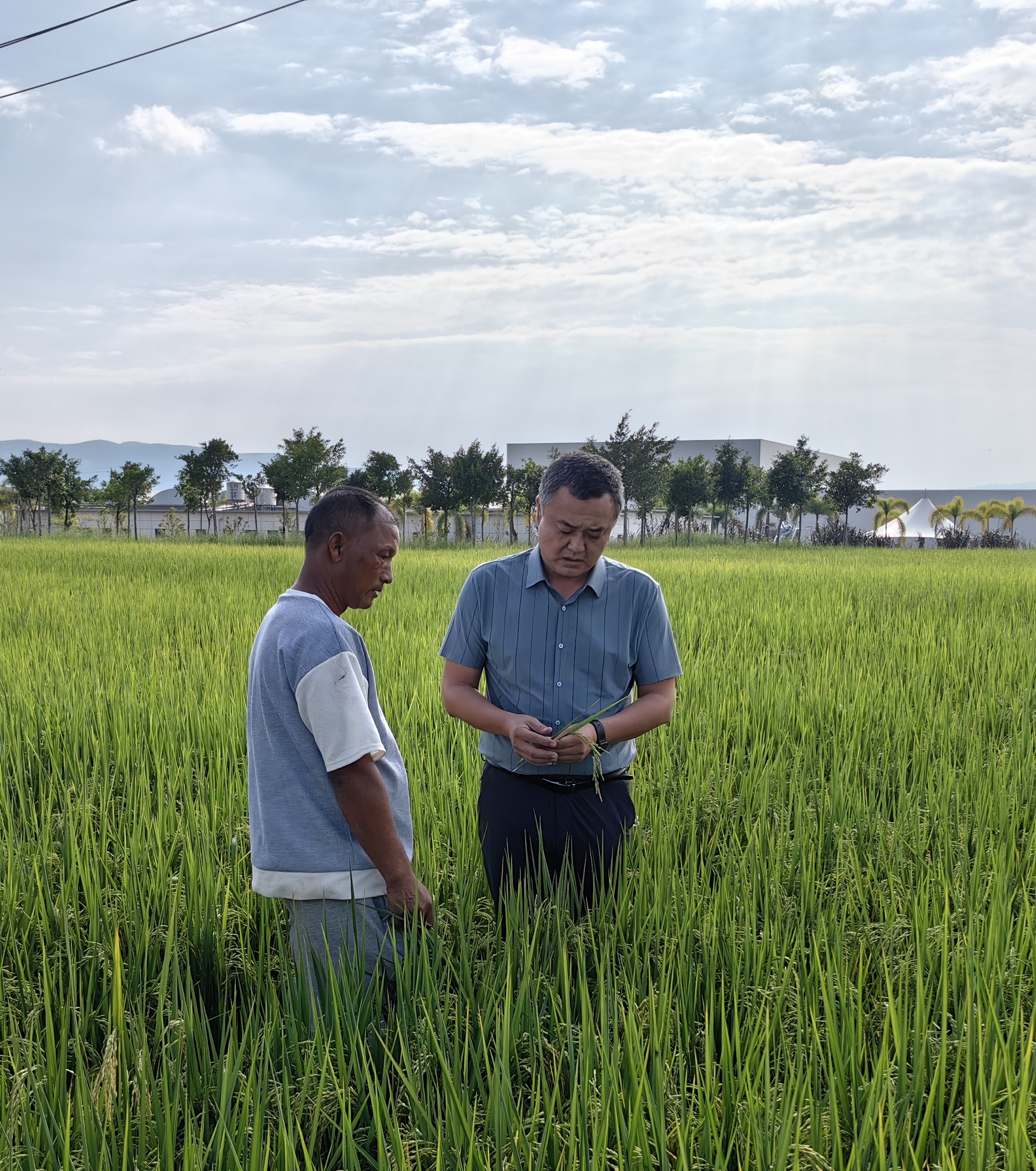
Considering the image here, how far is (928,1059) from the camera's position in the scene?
6.51ft

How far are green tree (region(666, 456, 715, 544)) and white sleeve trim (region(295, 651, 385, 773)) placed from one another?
37.2 m

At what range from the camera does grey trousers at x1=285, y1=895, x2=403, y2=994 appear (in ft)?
6.33

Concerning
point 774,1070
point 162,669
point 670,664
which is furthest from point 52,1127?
point 162,669

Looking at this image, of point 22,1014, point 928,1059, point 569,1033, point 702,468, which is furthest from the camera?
point 702,468

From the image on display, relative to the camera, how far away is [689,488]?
39.1m

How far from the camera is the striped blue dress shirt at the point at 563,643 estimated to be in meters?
2.49

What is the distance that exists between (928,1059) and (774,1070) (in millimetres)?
325

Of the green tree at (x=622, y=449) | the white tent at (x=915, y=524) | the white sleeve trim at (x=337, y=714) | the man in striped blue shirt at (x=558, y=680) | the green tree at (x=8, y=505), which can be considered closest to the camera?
the white sleeve trim at (x=337, y=714)

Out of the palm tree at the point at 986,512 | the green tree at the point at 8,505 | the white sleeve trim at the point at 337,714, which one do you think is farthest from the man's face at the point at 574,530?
the green tree at the point at 8,505

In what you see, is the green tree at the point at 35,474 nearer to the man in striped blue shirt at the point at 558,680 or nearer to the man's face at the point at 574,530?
the man in striped blue shirt at the point at 558,680

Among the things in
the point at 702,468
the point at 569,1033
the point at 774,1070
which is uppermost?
the point at 702,468

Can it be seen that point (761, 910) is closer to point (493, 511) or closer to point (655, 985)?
point (655, 985)

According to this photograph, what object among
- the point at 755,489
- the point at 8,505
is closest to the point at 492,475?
the point at 755,489

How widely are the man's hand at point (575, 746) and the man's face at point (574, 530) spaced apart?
16.6 inches
